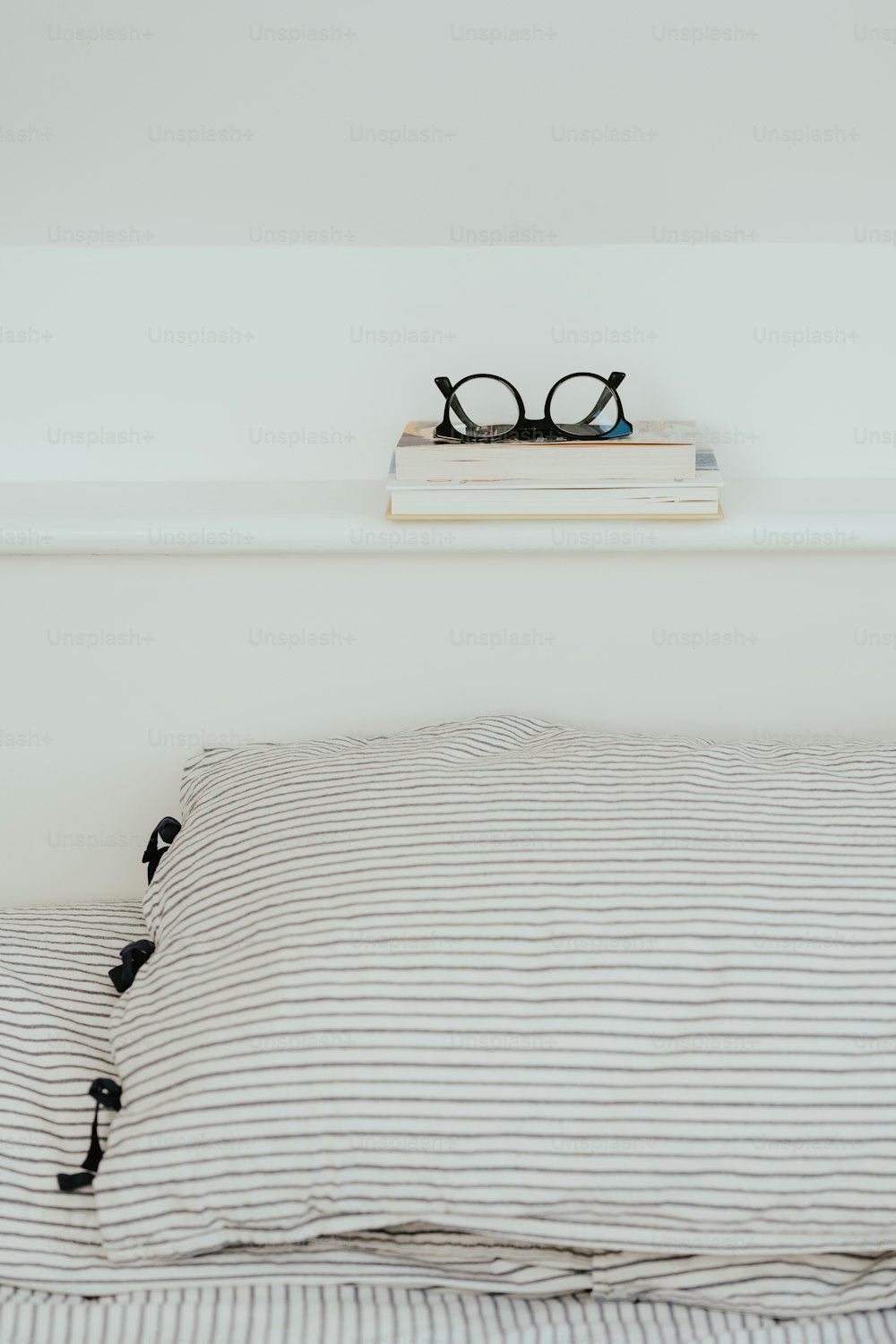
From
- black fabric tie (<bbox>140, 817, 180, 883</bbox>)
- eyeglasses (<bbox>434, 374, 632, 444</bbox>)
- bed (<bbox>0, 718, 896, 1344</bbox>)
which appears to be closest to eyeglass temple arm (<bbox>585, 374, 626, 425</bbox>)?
eyeglasses (<bbox>434, 374, 632, 444</bbox>)

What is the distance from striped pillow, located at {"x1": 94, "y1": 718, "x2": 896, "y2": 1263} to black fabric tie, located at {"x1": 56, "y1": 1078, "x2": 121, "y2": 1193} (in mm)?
23

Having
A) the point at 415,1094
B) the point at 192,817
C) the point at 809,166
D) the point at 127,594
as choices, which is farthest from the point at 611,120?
the point at 415,1094

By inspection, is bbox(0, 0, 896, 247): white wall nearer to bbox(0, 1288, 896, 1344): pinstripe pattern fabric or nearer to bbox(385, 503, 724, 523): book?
bbox(385, 503, 724, 523): book

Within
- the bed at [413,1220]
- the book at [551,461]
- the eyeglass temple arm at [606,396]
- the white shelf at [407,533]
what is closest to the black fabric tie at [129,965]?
the bed at [413,1220]

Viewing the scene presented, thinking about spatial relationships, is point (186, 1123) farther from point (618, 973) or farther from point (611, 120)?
point (611, 120)

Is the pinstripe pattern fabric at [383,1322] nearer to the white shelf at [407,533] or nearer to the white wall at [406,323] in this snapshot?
the white wall at [406,323]

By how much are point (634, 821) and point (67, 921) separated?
561 millimetres

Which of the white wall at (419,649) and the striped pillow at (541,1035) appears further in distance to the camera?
the white wall at (419,649)

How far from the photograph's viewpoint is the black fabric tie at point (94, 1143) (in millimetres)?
792

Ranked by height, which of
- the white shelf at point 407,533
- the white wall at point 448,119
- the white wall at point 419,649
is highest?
the white wall at point 448,119

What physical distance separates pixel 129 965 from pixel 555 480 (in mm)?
576

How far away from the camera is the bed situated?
2.40ft

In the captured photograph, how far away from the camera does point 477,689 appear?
1.12 metres

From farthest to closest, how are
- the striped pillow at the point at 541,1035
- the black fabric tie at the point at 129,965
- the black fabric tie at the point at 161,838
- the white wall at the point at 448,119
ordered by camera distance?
1. the white wall at the point at 448,119
2. the black fabric tie at the point at 161,838
3. the black fabric tie at the point at 129,965
4. the striped pillow at the point at 541,1035
